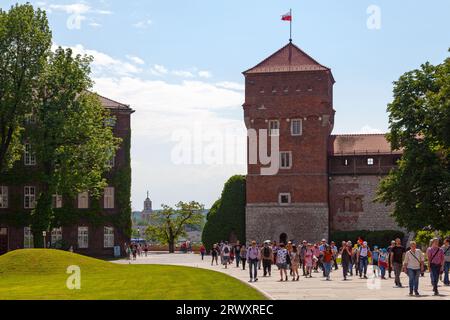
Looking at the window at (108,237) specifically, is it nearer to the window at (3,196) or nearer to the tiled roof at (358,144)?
the window at (3,196)

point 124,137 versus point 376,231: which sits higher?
point 124,137

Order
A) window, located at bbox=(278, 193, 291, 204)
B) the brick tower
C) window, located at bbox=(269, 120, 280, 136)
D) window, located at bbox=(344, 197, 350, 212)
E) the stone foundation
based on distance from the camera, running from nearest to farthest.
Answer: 1. the stone foundation
2. the brick tower
3. window, located at bbox=(278, 193, 291, 204)
4. window, located at bbox=(344, 197, 350, 212)
5. window, located at bbox=(269, 120, 280, 136)

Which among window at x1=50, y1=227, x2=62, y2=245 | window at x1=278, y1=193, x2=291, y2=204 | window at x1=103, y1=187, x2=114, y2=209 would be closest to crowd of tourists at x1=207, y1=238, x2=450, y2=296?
window at x1=278, y1=193, x2=291, y2=204

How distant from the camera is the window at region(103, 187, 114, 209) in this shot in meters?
65.0

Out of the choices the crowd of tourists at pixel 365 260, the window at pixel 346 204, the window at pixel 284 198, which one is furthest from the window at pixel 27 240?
the window at pixel 346 204

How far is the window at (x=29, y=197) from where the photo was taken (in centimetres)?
6353

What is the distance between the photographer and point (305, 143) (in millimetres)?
65188

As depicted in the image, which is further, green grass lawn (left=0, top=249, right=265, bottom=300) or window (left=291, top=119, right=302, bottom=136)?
window (left=291, top=119, right=302, bottom=136)

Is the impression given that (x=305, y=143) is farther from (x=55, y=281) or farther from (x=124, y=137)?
(x=55, y=281)

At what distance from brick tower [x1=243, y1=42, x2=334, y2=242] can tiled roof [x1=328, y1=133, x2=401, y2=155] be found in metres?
1.96

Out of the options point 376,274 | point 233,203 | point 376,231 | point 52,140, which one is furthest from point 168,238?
point 376,274

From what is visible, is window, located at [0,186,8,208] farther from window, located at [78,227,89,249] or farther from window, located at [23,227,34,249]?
window, located at [78,227,89,249]

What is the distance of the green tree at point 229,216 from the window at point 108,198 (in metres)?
8.62

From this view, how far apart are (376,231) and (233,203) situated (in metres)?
12.8
